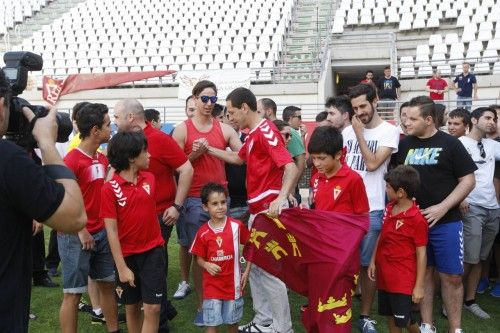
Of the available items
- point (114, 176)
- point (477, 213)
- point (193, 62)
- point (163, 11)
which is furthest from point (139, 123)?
point (163, 11)

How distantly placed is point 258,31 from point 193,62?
2.96 m

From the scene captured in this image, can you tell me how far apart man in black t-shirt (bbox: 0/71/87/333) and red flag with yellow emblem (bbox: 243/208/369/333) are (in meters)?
1.83

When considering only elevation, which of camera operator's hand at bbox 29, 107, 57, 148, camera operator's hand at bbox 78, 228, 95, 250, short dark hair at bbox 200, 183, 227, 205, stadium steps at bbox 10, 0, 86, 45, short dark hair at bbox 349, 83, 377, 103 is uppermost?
stadium steps at bbox 10, 0, 86, 45

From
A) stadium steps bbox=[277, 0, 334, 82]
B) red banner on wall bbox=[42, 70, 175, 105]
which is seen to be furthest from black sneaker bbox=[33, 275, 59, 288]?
red banner on wall bbox=[42, 70, 175, 105]

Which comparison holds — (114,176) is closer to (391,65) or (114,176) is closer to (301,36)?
(391,65)

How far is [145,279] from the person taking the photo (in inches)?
130

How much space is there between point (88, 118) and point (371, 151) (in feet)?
6.96

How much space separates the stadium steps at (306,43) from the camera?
15.9m

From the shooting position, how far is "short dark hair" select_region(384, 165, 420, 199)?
340cm

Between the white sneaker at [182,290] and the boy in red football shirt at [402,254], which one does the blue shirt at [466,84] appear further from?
the boy in red football shirt at [402,254]

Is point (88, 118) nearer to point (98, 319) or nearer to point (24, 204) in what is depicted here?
point (98, 319)

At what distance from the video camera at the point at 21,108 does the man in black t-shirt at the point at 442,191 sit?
2627mm

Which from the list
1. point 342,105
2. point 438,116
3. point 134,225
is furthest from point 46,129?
point 438,116

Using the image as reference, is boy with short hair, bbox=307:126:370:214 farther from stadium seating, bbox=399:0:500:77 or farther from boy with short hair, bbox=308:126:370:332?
stadium seating, bbox=399:0:500:77
